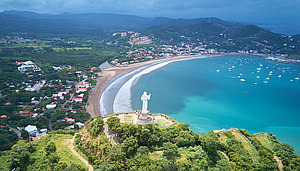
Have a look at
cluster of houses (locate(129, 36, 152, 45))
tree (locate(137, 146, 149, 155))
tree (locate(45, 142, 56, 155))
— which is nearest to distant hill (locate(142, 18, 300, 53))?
cluster of houses (locate(129, 36, 152, 45))

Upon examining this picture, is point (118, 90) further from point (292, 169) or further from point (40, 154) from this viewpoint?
point (292, 169)

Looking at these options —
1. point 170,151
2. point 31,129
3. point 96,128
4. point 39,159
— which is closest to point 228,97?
point 170,151

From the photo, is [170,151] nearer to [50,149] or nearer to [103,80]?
[50,149]

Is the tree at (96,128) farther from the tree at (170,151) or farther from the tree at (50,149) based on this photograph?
the tree at (170,151)

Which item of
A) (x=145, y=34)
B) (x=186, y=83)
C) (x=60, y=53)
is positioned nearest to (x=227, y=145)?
(x=186, y=83)

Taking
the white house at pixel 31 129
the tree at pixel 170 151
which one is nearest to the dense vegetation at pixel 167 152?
the tree at pixel 170 151

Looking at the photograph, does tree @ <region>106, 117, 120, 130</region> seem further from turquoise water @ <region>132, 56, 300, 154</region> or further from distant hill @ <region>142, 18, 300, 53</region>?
distant hill @ <region>142, 18, 300, 53</region>
